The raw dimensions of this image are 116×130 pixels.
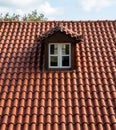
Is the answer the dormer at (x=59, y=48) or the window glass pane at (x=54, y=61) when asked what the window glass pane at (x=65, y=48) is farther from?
the window glass pane at (x=54, y=61)

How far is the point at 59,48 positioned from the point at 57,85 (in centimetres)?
187

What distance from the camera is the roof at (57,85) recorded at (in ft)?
43.4

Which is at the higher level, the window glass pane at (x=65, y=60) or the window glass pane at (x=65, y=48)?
the window glass pane at (x=65, y=48)

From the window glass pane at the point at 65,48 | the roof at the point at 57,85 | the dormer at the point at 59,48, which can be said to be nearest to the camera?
the roof at the point at 57,85

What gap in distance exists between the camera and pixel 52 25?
19094 mm

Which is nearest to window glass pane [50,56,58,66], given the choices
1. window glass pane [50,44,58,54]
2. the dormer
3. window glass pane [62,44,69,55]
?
the dormer

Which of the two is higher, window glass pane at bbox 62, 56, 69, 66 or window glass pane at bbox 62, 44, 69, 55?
window glass pane at bbox 62, 44, 69, 55

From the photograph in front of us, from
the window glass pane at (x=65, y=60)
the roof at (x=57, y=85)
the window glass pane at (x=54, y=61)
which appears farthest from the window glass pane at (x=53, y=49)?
the roof at (x=57, y=85)

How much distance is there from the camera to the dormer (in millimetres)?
16078

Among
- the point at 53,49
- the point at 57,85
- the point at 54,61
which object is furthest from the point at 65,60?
the point at 57,85

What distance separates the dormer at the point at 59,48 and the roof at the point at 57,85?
0.37 meters

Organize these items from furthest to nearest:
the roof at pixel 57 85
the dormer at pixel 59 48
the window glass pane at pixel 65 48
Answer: the window glass pane at pixel 65 48, the dormer at pixel 59 48, the roof at pixel 57 85

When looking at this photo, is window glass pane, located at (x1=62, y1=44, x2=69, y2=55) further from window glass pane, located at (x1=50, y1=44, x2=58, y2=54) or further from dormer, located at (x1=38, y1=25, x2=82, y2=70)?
window glass pane, located at (x1=50, y1=44, x2=58, y2=54)

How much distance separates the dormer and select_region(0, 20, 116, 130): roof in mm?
371
